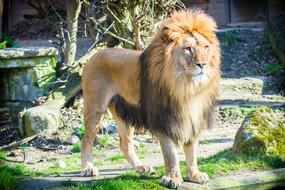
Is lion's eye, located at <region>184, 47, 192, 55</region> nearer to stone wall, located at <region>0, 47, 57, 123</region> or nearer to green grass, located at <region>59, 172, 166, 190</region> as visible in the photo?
green grass, located at <region>59, 172, 166, 190</region>

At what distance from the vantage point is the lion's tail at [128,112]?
6281mm

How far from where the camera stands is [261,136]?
677cm

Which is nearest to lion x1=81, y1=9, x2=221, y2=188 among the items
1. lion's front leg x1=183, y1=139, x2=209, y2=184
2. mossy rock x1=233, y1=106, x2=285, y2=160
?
lion's front leg x1=183, y1=139, x2=209, y2=184

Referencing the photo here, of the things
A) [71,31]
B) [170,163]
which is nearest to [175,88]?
[170,163]

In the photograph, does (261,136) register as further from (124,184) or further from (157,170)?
(124,184)

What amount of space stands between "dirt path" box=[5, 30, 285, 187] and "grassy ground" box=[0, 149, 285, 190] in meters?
0.36

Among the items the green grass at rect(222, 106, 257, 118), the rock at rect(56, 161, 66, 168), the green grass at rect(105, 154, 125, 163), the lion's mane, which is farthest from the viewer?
the green grass at rect(222, 106, 257, 118)

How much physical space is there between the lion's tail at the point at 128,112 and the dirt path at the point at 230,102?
0.63 meters

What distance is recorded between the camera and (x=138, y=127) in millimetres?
6344

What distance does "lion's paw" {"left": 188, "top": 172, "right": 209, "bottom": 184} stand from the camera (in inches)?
229

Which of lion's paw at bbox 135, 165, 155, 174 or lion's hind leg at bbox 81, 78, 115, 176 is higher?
lion's hind leg at bbox 81, 78, 115, 176

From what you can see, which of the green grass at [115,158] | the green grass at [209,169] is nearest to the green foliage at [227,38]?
the green grass at [115,158]

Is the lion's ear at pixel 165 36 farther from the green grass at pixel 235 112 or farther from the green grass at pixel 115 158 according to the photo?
the green grass at pixel 235 112

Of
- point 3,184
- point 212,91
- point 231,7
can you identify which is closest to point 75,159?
point 3,184
